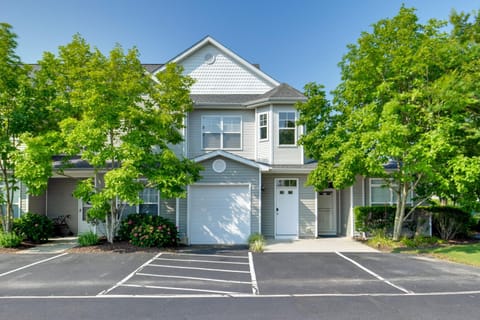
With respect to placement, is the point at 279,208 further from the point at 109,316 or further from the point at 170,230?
the point at 109,316

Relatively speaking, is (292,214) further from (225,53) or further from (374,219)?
(225,53)

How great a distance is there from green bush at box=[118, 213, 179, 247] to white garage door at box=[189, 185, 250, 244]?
1.20 metres

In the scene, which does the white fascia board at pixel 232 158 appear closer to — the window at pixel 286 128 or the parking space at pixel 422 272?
the window at pixel 286 128

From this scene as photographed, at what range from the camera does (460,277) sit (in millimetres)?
7582

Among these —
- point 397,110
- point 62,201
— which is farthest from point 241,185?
point 62,201

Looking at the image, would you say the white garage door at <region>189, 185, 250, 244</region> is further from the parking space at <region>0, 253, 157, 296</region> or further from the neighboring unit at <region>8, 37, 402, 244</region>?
the parking space at <region>0, 253, 157, 296</region>

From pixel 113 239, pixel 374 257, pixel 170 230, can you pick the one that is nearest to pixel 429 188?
pixel 374 257

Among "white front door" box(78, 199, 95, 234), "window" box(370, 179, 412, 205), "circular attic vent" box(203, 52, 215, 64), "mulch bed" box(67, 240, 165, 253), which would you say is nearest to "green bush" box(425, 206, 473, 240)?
"window" box(370, 179, 412, 205)

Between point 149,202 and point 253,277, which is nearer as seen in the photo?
point 253,277

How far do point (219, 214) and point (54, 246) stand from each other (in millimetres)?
6471

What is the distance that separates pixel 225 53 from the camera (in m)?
15.8

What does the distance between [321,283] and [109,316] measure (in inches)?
182

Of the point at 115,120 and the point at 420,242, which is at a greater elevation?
the point at 115,120

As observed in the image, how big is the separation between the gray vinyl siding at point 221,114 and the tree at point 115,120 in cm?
260
